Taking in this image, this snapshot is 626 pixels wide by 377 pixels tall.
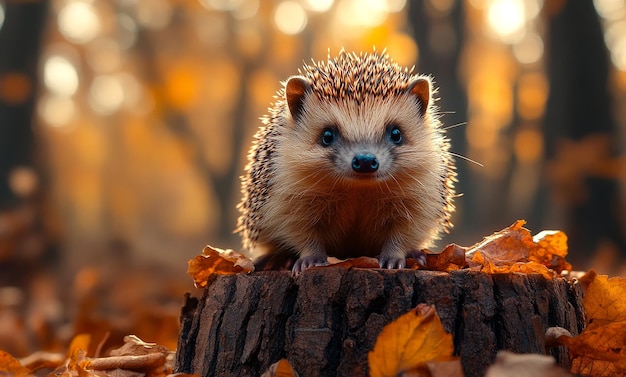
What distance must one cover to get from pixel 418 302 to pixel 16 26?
9.84 m

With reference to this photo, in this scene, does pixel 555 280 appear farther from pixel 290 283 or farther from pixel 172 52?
pixel 172 52

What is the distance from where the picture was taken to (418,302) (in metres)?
3.45

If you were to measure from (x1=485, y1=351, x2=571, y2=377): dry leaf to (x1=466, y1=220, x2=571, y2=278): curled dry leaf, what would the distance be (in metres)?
0.84

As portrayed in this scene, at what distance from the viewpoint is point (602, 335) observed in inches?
138

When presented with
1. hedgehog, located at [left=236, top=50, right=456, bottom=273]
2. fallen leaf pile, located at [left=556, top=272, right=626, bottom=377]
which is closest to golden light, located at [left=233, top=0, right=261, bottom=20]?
hedgehog, located at [left=236, top=50, right=456, bottom=273]

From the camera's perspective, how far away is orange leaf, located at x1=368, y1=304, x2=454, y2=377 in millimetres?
3076

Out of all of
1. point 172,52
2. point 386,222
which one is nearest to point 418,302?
point 386,222

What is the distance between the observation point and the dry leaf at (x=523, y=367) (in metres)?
2.79

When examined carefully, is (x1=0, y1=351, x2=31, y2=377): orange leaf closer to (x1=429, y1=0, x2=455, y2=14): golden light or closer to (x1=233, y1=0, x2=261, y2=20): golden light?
(x1=429, y1=0, x2=455, y2=14): golden light

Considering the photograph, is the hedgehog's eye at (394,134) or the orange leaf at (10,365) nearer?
the orange leaf at (10,365)

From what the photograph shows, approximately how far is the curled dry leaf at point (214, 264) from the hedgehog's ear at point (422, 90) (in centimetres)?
157

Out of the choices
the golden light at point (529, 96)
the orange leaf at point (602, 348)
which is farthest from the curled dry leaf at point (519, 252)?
the golden light at point (529, 96)

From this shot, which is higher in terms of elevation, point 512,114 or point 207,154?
point 512,114

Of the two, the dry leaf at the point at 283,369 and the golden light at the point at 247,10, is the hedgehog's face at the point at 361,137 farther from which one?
the golden light at the point at 247,10
